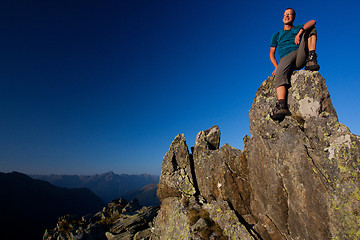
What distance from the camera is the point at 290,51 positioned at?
34.2 ft

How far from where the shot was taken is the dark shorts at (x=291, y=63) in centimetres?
991

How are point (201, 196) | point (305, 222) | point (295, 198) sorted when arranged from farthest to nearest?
point (201, 196), point (295, 198), point (305, 222)

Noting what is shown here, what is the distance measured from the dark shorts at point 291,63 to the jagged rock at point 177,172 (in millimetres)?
13515

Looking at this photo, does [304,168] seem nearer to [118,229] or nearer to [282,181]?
[282,181]

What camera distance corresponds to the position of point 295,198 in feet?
32.8

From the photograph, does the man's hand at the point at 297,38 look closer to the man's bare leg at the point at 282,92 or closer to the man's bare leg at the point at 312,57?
the man's bare leg at the point at 312,57

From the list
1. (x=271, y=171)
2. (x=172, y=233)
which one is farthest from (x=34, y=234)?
(x=271, y=171)

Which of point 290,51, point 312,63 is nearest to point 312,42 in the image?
point 290,51

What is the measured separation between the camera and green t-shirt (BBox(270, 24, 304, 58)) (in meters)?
10.2

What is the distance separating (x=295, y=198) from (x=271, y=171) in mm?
2031

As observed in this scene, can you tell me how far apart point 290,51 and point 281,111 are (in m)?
4.10

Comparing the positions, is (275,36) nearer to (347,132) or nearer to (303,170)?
(347,132)

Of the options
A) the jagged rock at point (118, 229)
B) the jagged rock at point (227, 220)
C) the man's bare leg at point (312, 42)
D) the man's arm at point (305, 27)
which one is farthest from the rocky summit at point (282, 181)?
the jagged rock at point (118, 229)

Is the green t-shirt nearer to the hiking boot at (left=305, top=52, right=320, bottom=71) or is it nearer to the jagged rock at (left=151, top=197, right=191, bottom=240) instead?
the hiking boot at (left=305, top=52, right=320, bottom=71)
